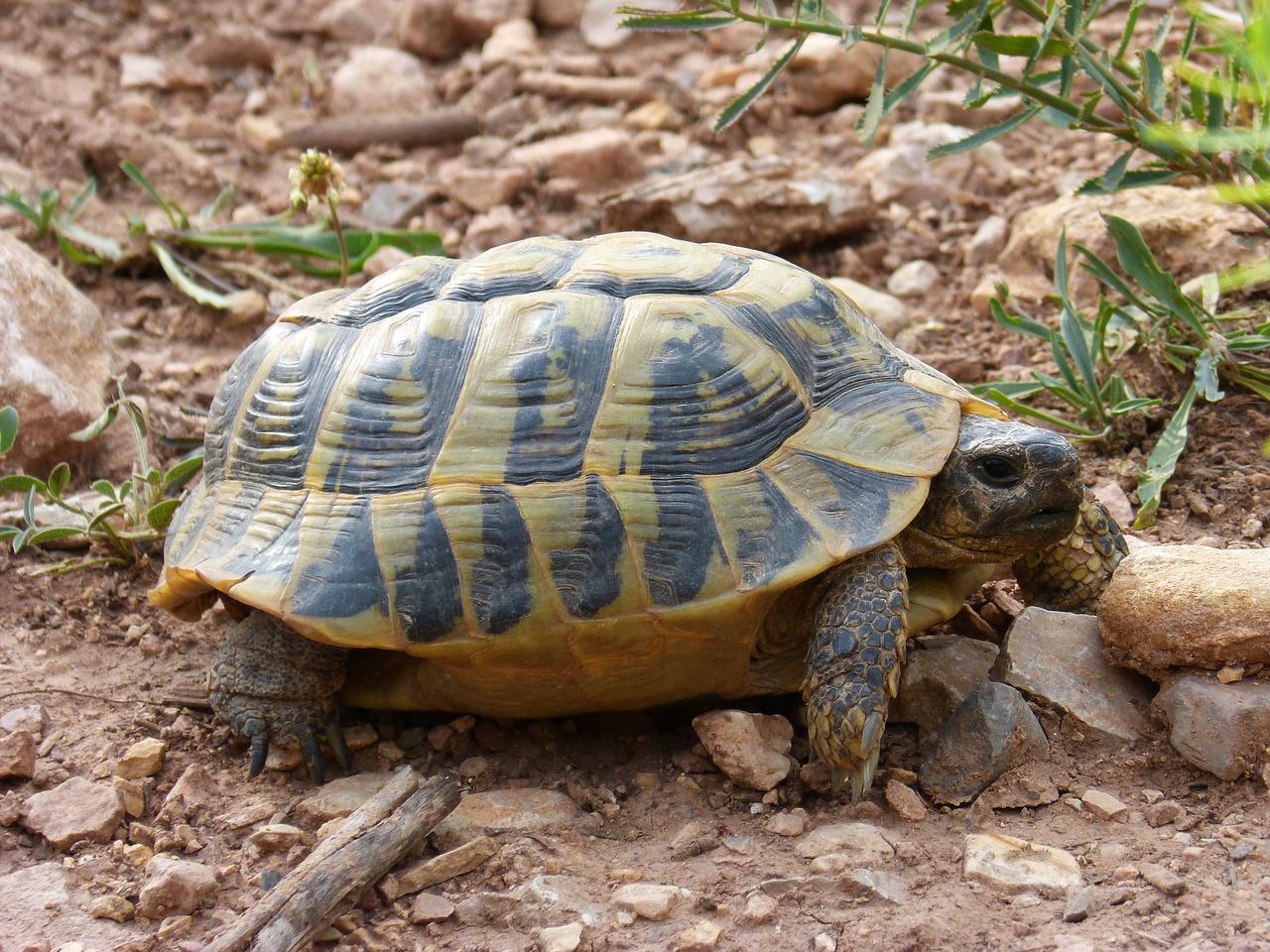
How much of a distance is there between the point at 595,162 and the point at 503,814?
11.7 feet

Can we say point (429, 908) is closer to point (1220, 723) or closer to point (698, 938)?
point (698, 938)

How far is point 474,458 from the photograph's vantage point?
273cm

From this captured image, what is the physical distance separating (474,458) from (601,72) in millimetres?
4255

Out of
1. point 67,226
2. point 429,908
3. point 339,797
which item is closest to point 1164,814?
point 429,908

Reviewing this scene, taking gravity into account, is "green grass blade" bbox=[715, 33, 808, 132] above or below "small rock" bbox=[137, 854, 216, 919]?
above

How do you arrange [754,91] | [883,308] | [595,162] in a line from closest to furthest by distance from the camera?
[754,91] < [883,308] < [595,162]

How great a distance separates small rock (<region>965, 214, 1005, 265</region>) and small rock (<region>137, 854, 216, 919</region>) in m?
3.63

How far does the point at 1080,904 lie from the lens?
84.4 inches

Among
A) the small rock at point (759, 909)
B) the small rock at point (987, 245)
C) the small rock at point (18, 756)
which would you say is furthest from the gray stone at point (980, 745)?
the small rock at point (987, 245)

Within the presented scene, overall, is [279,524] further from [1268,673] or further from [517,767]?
[1268,673]

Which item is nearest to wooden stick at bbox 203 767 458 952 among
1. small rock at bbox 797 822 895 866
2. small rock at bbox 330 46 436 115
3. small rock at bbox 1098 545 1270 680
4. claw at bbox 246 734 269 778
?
claw at bbox 246 734 269 778

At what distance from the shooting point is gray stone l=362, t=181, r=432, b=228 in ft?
17.9

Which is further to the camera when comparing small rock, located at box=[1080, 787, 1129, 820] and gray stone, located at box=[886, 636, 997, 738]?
gray stone, located at box=[886, 636, 997, 738]

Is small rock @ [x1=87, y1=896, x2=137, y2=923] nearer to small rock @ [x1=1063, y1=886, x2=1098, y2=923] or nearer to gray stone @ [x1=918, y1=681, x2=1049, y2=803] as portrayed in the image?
gray stone @ [x1=918, y1=681, x2=1049, y2=803]
